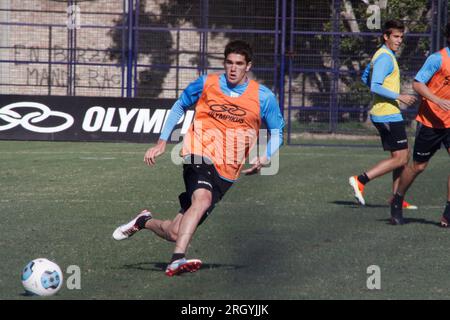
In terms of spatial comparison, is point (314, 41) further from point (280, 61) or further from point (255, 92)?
point (255, 92)

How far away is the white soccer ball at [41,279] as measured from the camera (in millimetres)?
6684

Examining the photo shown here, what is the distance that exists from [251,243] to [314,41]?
16347 mm

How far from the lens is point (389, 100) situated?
1149cm

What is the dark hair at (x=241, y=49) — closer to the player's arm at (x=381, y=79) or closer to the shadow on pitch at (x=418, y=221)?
the shadow on pitch at (x=418, y=221)

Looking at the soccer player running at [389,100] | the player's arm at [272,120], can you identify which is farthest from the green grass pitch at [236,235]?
the player's arm at [272,120]

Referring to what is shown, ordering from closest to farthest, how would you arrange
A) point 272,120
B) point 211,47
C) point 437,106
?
point 272,120, point 437,106, point 211,47

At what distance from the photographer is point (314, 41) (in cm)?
2505

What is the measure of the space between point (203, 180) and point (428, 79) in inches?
149

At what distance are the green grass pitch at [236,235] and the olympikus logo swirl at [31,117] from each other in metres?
3.37

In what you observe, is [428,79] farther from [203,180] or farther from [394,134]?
[203,180]

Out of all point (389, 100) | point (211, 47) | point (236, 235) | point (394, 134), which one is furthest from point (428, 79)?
point (211, 47)

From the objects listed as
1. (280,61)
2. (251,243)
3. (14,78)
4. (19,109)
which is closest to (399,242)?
(251,243)

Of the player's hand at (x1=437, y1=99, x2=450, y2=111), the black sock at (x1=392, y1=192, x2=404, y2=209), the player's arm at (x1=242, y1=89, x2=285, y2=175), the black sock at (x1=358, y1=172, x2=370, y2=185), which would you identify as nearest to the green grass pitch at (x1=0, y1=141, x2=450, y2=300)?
the black sock at (x1=392, y1=192, x2=404, y2=209)
